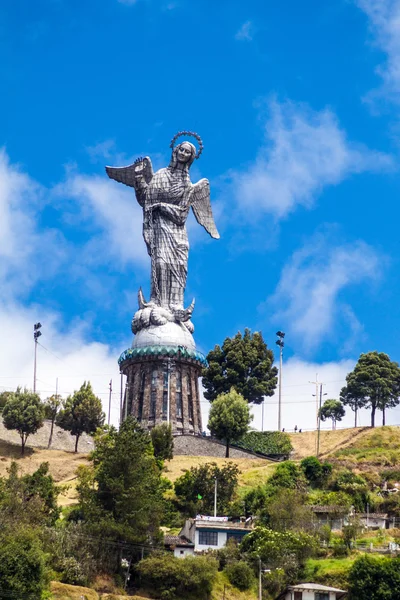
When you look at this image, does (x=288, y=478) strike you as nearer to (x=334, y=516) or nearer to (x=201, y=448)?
(x=334, y=516)

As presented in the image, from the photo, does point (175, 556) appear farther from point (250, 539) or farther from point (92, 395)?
point (92, 395)

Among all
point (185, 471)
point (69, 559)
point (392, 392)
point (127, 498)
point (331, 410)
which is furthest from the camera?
point (331, 410)

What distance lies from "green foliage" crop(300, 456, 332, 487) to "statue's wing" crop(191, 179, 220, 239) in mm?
27363

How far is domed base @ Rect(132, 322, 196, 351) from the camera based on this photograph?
91.2 metres

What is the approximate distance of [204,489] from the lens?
232ft

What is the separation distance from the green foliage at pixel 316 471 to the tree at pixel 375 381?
18845 mm

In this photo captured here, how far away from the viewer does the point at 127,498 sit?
5981 cm

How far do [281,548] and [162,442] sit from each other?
2180cm

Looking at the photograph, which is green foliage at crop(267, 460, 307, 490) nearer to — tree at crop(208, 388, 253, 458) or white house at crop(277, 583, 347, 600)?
tree at crop(208, 388, 253, 458)

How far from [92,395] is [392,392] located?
24739 millimetres

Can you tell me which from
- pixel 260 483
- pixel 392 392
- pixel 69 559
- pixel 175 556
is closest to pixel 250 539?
pixel 175 556

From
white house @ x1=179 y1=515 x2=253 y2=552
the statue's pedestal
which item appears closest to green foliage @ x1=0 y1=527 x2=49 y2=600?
white house @ x1=179 y1=515 x2=253 y2=552

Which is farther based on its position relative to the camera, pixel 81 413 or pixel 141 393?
pixel 141 393

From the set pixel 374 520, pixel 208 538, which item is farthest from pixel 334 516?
pixel 208 538
